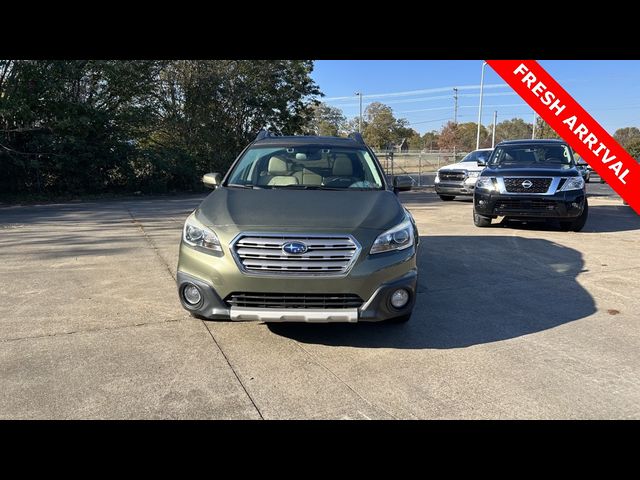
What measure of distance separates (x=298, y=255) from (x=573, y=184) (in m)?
7.57

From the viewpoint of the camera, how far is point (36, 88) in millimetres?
15750

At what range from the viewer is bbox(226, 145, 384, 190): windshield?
193 inches

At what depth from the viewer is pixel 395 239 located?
3.79 metres

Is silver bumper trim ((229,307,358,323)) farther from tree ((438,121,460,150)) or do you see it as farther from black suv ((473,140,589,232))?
tree ((438,121,460,150))

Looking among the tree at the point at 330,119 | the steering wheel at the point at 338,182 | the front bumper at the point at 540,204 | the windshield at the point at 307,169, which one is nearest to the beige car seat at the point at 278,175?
the windshield at the point at 307,169

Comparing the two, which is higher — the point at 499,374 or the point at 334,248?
the point at 334,248

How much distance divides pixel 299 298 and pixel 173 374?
3.49 ft

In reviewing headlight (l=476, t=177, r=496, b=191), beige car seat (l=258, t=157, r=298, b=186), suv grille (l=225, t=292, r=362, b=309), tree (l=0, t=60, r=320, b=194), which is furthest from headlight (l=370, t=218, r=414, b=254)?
tree (l=0, t=60, r=320, b=194)

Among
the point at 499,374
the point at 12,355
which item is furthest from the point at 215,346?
the point at 499,374

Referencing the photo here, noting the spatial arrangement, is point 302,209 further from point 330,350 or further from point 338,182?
point 330,350

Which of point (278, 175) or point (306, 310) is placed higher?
point (278, 175)

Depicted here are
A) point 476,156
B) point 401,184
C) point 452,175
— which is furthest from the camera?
point 476,156

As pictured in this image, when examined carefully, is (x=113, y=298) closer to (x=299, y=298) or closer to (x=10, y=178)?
(x=299, y=298)

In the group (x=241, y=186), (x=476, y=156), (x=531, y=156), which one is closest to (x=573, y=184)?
(x=531, y=156)
